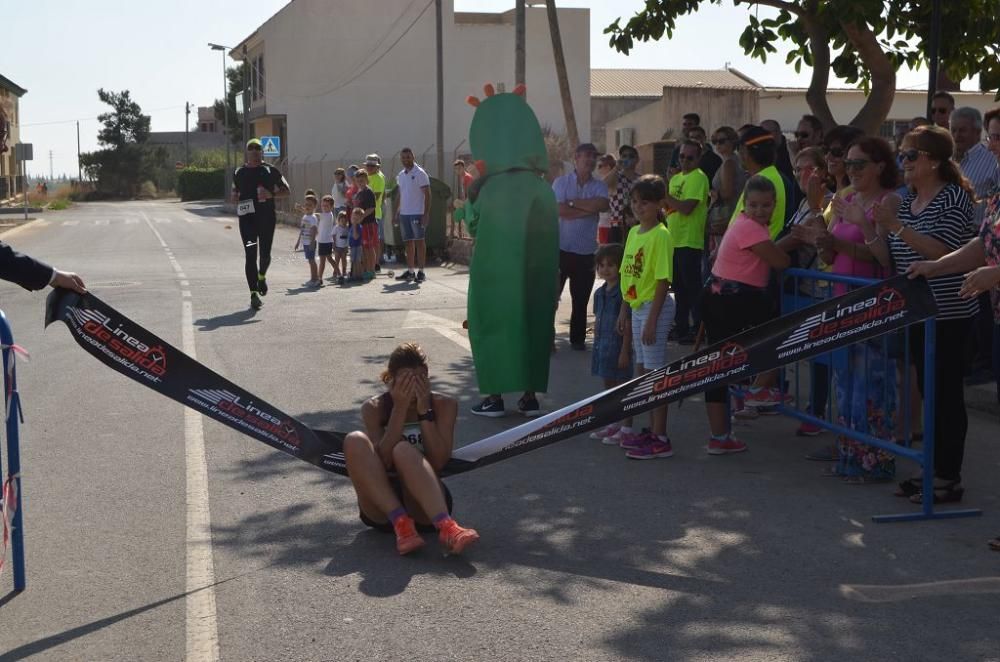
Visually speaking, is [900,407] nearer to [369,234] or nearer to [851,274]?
[851,274]

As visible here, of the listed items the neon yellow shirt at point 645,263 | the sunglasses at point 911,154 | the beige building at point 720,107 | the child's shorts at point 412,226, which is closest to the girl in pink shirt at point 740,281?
the neon yellow shirt at point 645,263

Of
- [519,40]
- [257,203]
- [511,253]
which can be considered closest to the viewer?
[511,253]

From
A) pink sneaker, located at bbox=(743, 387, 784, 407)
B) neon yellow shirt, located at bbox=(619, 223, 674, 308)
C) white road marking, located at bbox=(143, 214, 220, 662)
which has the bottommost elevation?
white road marking, located at bbox=(143, 214, 220, 662)

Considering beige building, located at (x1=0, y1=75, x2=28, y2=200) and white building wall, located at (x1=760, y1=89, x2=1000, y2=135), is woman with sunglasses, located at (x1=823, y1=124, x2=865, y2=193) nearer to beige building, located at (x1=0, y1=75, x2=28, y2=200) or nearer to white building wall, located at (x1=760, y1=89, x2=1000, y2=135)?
white building wall, located at (x1=760, y1=89, x2=1000, y2=135)

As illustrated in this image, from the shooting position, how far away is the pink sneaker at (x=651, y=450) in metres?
7.36

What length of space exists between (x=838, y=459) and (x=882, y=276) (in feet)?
3.49

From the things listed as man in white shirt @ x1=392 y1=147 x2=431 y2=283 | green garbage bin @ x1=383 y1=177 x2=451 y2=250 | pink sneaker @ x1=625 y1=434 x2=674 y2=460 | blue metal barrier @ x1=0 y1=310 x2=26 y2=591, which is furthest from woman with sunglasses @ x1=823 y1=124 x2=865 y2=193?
green garbage bin @ x1=383 y1=177 x2=451 y2=250

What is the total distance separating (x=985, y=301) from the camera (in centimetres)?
912

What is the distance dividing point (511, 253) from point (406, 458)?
306 cm

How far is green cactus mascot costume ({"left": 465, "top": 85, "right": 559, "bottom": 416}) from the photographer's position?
27.3ft

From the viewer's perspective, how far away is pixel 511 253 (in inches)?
328

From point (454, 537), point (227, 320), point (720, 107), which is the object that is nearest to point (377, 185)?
point (227, 320)

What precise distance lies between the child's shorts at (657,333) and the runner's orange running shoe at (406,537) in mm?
2420

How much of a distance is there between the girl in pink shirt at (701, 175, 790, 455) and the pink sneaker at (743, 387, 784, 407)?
44 centimetres
